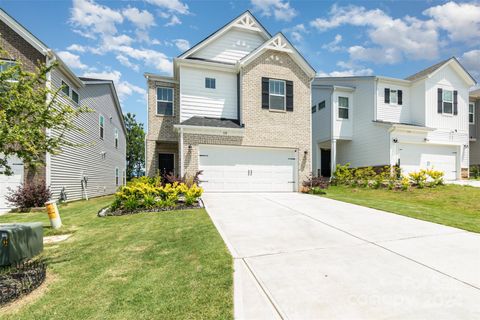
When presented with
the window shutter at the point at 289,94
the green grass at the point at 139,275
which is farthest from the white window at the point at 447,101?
the green grass at the point at 139,275

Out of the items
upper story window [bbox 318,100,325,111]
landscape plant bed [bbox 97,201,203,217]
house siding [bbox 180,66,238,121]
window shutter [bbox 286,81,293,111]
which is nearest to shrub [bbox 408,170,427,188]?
upper story window [bbox 318,100,325,111]

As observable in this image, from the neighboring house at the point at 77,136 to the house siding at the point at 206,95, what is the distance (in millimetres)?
4817

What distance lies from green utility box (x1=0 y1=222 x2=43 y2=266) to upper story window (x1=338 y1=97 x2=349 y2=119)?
17845mm

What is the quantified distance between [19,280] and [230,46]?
14.5m

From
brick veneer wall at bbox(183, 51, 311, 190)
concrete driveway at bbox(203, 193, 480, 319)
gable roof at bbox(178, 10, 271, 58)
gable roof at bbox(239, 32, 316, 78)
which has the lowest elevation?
concrete driveway at bbox(203, 193, 480, 319)

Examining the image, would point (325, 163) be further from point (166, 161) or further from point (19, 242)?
point (19, 242)

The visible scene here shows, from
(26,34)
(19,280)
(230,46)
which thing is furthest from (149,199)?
(230,46)

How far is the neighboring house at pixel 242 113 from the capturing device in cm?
1281

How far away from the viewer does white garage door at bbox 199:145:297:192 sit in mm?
12547

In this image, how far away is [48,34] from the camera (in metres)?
11.5

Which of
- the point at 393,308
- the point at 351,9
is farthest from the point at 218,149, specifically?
the point at 393,308

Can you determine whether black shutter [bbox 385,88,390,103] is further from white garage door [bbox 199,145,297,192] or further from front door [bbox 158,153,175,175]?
front door [bbox 158,153,175,175]

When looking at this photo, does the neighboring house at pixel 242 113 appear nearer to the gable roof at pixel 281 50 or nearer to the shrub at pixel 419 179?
the gable roof at pixel 281 50

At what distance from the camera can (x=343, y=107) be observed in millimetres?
18047
